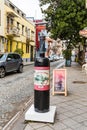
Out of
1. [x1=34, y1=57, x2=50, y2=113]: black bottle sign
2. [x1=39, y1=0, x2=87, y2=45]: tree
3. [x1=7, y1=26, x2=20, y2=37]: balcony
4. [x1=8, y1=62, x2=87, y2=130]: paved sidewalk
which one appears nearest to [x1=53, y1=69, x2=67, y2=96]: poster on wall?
[x1=8, y1=62, x2=87, y2=130]: paved sidewalk

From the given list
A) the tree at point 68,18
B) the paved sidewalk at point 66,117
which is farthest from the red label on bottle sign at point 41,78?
the tree at point 68,18

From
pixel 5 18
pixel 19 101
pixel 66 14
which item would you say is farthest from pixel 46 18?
pixel 19 101

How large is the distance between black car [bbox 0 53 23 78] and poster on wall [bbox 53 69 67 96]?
24.8 ft

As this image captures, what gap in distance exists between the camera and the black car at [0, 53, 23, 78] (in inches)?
638

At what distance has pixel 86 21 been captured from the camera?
970 inches

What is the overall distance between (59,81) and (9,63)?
28.7 ft

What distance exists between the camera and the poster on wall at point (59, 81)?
895 centimetres

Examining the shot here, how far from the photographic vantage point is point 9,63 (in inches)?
678

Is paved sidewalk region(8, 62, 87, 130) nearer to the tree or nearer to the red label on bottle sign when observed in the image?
the red label on bottle sign

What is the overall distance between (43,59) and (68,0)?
2046cm

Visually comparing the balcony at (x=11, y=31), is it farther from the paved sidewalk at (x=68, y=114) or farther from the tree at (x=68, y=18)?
the paved sidewalk at (x=68, y=114)

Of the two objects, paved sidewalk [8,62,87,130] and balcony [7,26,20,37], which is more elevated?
balcony [7,26,20,37]

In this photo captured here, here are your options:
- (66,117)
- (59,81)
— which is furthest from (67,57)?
(66,117)

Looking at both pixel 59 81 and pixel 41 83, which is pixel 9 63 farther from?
pixel 41 83
